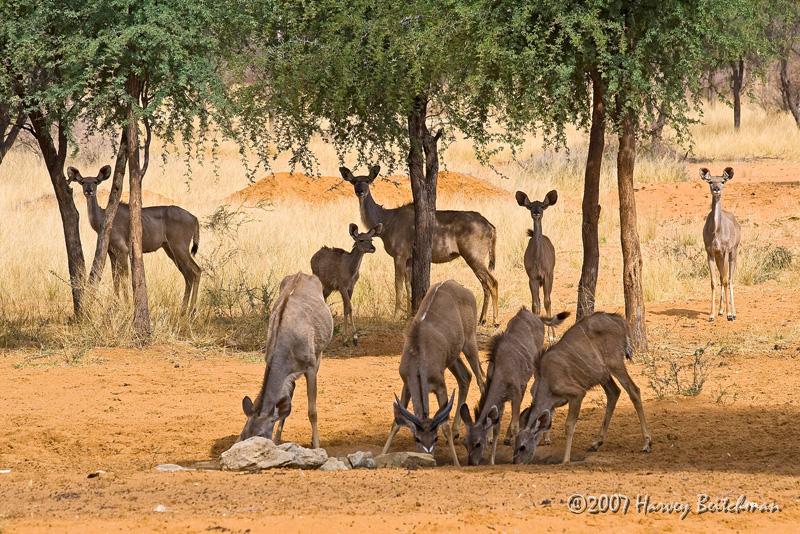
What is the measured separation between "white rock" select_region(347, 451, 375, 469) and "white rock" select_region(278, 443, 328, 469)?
0.24 metres

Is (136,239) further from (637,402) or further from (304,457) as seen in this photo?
(637,402)

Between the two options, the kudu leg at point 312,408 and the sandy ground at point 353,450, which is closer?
the sandy ground at point 353,450

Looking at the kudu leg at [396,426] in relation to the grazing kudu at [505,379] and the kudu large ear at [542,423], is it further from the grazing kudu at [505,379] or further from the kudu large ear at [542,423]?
the kudu large ear at [542,423]

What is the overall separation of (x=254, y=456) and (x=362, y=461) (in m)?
0.92

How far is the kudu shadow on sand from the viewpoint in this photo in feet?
26.5

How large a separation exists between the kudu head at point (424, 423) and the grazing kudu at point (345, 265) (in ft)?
18.5

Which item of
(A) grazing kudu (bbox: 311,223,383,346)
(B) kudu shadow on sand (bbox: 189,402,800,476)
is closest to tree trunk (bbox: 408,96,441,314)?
(A) grazing kudu (bbox: 311,223,383,346)

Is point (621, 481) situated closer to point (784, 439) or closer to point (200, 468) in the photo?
point (784, 439)

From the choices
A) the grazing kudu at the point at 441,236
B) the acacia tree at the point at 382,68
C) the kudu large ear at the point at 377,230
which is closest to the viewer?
the acacia tree at the point at 382,68

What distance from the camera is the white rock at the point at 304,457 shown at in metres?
8.20

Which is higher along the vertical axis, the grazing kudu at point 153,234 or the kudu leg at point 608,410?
the grazing kudu at point 153,234

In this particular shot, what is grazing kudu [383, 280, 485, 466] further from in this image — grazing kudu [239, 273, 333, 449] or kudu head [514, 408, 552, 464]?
grazing kudu [239, 273, 333, 449]

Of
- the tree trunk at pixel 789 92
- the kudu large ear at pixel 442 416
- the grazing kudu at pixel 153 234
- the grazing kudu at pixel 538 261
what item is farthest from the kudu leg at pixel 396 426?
the tree trunk at pixel 789 92

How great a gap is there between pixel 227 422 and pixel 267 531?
414 centimetres
